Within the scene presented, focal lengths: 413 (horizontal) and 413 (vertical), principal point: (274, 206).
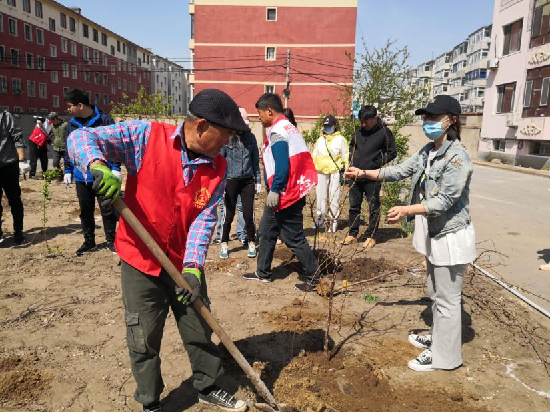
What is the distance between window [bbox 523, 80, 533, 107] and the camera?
2216 cm

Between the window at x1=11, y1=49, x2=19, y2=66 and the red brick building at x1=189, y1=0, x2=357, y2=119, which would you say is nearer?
the red brick building at x1=189, y1=0, x2=357, y2=119

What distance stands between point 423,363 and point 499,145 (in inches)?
1050

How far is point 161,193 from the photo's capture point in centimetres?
212

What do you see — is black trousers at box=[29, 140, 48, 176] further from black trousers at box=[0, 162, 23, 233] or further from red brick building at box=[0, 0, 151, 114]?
red brick building at box=[0, 0, 151, 114]

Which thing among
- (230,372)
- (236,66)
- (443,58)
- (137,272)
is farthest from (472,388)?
(443,58)

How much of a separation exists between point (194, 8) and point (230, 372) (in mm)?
36572

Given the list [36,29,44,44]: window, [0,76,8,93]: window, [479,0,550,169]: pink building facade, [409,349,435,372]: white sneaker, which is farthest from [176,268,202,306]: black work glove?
[36,29,44,44]: window

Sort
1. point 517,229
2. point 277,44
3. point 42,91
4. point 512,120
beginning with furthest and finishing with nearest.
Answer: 1. point 42,91
2. point 277,44
3. point 512,120
4. point 517,229

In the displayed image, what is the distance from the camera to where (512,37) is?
24016 millimetres

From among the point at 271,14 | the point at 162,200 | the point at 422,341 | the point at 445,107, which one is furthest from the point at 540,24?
the point at 162,200

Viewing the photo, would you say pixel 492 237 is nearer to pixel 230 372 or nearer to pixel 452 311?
pixel 452 311

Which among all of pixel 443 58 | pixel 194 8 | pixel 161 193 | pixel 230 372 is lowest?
pixel 230 372

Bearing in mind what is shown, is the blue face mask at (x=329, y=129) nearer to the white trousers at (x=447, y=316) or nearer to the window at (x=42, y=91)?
the white trousers at (x=447, y=316)

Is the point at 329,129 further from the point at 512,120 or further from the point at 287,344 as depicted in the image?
the point at 512,120
